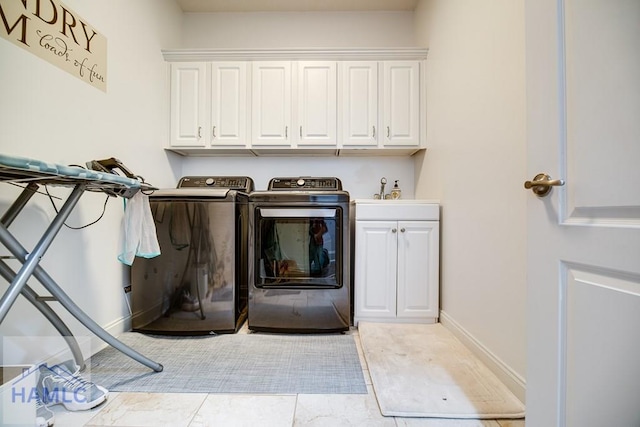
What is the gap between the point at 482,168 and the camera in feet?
4.70

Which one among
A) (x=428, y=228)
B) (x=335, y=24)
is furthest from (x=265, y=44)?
(x=428, y=228)

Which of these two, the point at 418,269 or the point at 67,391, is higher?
the point at 418,269

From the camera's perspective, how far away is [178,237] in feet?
5.79

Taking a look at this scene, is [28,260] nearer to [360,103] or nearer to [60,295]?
[60,295]

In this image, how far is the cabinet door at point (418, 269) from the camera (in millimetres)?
1932

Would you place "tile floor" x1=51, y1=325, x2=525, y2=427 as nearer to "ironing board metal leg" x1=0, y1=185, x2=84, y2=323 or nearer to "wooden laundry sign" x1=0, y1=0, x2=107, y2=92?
"ironing board metal leg" x1=0, y1=185, x2=84, y2=323

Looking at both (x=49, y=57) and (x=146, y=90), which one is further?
(x=146, y=90)

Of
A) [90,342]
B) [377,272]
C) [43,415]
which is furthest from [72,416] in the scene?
[377,272]

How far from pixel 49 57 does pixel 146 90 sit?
0.76m

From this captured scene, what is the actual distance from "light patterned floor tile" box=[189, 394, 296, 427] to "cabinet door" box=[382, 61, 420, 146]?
204 cm

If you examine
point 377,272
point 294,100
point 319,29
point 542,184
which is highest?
point 319,29

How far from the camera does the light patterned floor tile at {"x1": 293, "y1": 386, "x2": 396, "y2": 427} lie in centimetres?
103

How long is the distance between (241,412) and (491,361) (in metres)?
1.22

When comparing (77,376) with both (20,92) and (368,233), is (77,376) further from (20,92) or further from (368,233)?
(368,233)
